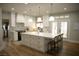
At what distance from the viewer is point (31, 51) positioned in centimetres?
221

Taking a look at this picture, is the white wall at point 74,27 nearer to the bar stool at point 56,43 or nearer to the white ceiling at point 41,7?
the white ceiling at point 41,7

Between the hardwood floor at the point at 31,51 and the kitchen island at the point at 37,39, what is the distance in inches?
5.1

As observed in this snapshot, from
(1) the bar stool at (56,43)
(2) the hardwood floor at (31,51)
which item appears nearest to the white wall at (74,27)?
(2) the hardwood floor at (31,51)

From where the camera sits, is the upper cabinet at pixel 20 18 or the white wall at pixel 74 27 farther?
the upper cabinet at pixel 20 18

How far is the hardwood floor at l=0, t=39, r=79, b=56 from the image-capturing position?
2.13 metres

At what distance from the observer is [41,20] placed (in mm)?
2205

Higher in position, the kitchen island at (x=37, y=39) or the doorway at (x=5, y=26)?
the doorway at (x=5, y=26)

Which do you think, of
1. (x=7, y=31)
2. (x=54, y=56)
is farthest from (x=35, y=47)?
(x=7, y=31)

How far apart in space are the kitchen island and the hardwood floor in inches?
5.1

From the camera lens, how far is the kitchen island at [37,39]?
86.3 inches

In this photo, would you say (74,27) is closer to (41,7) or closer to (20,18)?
(41,7)

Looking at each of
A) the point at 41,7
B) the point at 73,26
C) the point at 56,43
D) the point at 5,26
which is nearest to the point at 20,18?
the point at 5,26

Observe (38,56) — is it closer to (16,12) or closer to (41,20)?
(41,20)

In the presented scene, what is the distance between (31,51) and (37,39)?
0.35 metres
